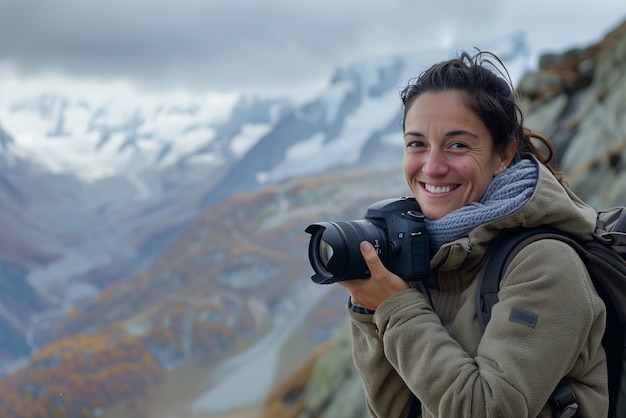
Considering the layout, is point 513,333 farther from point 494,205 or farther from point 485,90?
point 485,90

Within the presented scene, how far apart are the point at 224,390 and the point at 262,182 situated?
83894mm

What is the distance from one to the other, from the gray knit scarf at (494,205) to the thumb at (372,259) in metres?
0.18

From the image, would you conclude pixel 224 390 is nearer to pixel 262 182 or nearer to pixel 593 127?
pixel 593 127

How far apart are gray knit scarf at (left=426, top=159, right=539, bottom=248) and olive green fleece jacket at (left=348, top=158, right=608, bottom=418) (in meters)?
0.02

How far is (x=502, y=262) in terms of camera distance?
4.31 feet

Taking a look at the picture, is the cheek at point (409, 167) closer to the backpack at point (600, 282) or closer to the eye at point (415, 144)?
the eye at point (415, 144)

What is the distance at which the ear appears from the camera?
1558mm

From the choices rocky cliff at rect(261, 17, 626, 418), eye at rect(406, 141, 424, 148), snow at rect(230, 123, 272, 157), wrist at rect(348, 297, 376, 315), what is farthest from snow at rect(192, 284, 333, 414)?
snow at rect(230, 123, 272, 157)

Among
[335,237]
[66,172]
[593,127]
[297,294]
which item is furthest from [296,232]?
[335,237]

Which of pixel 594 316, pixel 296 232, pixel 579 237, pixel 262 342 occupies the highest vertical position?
pixel 579 237

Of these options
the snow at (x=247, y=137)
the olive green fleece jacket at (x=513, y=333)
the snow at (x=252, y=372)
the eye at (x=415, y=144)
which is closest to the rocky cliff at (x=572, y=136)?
the eye at (x=415, y=144)

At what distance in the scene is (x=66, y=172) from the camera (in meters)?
132

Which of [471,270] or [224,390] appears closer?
[471,270]

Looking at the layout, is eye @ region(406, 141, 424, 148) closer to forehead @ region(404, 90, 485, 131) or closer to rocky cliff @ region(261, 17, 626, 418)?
forehead @ region(404, 90, 485, 131)
